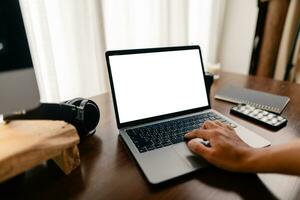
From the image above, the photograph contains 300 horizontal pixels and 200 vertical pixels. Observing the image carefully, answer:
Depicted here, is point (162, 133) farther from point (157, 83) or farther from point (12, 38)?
point (12, 38)

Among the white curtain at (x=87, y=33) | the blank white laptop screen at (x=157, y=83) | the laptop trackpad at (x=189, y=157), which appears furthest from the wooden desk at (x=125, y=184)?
the white curtain at (x=87, y=33)

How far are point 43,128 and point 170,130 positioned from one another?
338 millimetres

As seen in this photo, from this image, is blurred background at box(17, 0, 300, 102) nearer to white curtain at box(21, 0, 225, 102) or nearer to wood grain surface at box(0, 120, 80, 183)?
white curtain at box(21, 0, 225, 102)

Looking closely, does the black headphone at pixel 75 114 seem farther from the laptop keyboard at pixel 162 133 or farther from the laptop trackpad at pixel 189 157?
the laptop trackpad at pixel 189 157

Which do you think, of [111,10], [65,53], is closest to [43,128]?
[65,53]

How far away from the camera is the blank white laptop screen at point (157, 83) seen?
0.67m

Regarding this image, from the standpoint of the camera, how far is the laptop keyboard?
58 centimetres

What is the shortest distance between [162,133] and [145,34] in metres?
1.03

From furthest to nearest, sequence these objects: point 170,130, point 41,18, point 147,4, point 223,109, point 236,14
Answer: point 236,14 < point 147,4 < point 41,18 < point 223,109 < point 170,130

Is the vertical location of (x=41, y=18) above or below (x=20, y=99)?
above

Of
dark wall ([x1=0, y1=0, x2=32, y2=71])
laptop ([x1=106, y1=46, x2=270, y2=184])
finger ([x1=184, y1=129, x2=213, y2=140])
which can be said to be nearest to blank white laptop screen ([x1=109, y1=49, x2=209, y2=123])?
laptop ([x1=106, y1=46, x2=270, y2=184])

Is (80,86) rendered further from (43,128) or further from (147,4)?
(43,128)

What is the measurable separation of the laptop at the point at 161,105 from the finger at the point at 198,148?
0.7 inches

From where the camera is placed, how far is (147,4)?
1.47 metres
